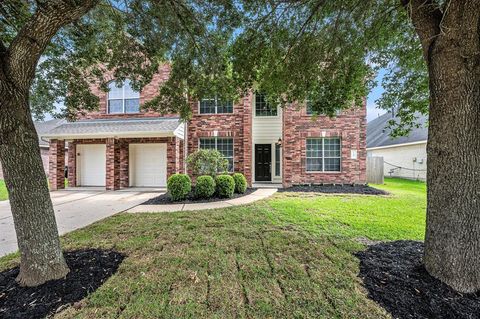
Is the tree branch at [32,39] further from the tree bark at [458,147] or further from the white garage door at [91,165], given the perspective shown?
the white garage door at [91,165]

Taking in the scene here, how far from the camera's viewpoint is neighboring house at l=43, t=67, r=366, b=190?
38.5 ft

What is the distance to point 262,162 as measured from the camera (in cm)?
1346

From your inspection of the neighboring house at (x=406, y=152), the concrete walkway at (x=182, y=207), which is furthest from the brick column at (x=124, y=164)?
the neighboring house at (x=406, y=152)

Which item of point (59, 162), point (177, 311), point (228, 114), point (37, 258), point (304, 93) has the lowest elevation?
point (177, 311)

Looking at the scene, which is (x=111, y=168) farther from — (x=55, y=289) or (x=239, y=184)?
(x=55, y=289)

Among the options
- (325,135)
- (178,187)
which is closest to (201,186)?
(178,187)

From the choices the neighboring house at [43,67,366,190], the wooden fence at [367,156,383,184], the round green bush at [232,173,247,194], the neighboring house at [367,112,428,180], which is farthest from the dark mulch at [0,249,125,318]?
the neighboring house at [367,112,428,180]

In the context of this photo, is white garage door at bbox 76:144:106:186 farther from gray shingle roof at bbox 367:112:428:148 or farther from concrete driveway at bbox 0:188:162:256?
gray shingle roof at bbox 367:112:428:148

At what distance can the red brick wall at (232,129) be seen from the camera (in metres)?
11.7

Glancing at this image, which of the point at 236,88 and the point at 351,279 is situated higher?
the point at 236,88

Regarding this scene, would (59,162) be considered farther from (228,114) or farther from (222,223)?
(222,223)

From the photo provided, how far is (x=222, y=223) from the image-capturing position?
212 inches

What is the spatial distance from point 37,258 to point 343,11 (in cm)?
657

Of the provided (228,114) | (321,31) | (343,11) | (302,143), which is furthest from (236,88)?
(302,143)
